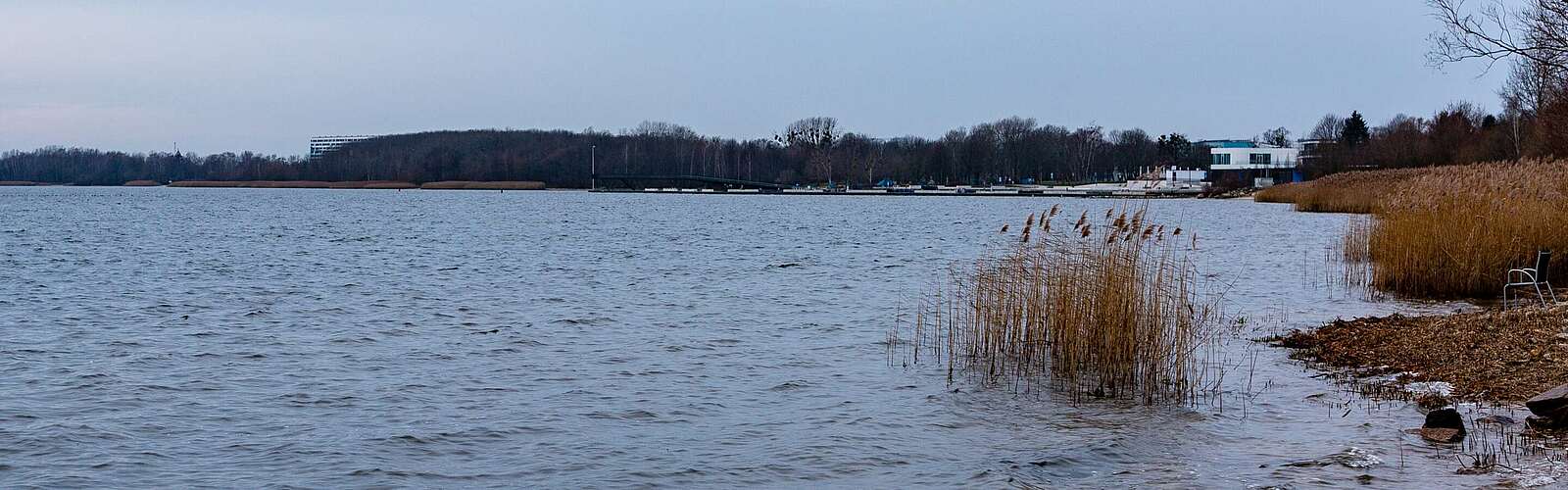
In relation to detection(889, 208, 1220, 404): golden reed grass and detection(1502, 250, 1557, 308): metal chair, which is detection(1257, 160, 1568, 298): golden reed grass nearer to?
detection(1502, 250, 1557, 308): metal chair

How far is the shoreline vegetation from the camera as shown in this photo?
440 inches

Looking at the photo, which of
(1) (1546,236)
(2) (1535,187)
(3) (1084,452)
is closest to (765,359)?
(3) (1084,452)

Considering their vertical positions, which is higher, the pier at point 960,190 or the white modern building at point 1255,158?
the white modern building at point 1255,158

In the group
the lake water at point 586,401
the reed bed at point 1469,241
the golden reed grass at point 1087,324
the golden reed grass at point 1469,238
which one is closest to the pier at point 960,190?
the golden reed grass at point 1469,238

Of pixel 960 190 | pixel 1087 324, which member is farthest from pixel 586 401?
pixel 960 190

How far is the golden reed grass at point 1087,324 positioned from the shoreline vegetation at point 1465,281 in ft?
6.07

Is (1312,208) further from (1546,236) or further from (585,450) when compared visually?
(585,450)

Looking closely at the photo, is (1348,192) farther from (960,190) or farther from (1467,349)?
(960,190)

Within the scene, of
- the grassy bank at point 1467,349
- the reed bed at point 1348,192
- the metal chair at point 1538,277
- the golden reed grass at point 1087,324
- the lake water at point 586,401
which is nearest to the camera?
the lake water at point 586,401

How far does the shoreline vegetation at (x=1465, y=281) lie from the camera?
11.2m

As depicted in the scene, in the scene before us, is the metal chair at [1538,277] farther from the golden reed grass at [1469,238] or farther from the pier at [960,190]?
the pier at [960,190]

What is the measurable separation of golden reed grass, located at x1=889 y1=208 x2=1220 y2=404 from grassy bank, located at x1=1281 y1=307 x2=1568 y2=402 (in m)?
1.51

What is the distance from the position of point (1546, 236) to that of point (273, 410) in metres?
16.4

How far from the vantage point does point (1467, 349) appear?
1202 cm
